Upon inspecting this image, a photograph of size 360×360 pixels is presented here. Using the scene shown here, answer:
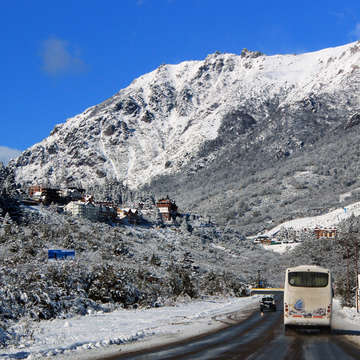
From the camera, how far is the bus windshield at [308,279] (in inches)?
1150

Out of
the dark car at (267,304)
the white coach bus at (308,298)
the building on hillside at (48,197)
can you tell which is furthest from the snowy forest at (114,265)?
the building on hillside at (48,197)

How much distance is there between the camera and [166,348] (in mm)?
20641

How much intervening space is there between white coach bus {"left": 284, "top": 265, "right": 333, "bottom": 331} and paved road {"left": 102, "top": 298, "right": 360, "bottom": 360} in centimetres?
81

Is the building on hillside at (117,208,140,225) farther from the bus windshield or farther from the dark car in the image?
the bus windshield

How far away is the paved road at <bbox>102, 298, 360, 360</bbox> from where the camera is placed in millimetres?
18812

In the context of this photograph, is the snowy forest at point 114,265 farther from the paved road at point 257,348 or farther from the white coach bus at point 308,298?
the white coach bus at point 308,298

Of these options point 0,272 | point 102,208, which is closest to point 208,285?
point 0,272

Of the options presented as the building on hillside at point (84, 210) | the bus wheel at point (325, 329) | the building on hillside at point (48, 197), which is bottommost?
the bus wheel at point (325, 329)

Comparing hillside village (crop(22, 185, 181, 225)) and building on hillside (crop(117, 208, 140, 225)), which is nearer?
hillside village (crop(22, 185, 181, 225))

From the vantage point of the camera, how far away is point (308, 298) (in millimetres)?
28891

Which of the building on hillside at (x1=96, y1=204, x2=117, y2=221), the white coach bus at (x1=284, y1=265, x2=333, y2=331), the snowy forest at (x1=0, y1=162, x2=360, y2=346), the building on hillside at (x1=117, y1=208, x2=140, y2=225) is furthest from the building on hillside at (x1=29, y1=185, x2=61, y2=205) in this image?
the white coach bus at (x1=284, y1=265, x2=333, y2=331)

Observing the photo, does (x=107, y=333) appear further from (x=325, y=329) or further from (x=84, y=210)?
(x=84, y=210)

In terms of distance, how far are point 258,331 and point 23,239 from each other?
43787 millimetres

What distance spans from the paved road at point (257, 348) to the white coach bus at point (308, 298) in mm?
808
